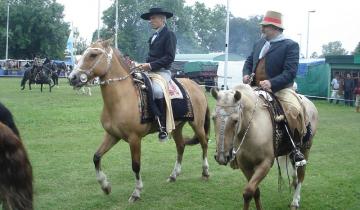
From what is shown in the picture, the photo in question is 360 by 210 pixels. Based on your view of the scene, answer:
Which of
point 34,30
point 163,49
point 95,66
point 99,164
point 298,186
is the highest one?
point 34,30

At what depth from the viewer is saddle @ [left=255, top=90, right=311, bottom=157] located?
19.2 feet

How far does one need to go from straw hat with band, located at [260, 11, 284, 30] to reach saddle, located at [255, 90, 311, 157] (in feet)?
2.92

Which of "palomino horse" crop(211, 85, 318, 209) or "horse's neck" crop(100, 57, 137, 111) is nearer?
"palomino horse" crop(211, 85, 318, 209)

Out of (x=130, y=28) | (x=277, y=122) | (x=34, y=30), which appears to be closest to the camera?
(x=277, y=122)

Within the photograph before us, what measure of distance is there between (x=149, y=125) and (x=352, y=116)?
15.0 meters

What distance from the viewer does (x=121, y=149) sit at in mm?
10969

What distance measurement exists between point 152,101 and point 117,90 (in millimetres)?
586

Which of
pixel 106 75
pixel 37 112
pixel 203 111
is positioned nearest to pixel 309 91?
pixel 37 112

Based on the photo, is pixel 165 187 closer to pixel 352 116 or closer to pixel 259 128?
pixel 259 128

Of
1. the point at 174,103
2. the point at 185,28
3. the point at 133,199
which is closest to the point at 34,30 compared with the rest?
the point at 185,28

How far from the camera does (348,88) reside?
1038 inches

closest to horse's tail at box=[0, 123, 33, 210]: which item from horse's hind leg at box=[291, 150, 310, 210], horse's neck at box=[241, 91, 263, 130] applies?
horse's neck at box=[241, 91, 263, 130]

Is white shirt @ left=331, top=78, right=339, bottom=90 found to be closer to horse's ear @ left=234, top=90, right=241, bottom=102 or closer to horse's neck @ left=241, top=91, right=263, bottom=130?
horse's neck @ left=241, top=91, right=263, bottom=130

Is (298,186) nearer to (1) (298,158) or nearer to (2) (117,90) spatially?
(1) (298,158)
